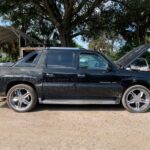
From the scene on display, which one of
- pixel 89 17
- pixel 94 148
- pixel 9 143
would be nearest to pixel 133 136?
pixel 94 148

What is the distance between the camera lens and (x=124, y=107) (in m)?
8.62

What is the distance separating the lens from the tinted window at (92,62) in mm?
8570

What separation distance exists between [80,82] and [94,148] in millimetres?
3129

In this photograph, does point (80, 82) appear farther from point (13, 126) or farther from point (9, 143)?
point (9, 143)

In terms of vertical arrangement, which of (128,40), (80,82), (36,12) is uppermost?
(36,12)

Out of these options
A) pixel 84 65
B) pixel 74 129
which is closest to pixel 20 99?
pixel 84 65

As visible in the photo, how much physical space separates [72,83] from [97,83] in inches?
25.3

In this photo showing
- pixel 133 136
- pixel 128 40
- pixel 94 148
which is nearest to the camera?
pixel 94 148

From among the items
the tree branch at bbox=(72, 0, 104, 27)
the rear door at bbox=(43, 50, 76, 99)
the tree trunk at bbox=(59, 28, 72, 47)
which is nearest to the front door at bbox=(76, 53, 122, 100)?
the rear door at bbox=(43, 50, 76, 99)

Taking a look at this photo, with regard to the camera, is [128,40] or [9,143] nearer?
[9,143]

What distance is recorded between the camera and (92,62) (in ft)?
28.3

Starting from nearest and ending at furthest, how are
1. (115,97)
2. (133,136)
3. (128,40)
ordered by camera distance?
(133,136), (115,97), (128,40)

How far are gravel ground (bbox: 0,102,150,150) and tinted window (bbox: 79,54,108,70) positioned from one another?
45.6 inches

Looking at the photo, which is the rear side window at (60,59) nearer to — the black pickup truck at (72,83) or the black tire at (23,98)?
the black pickup truck at (72,83)
